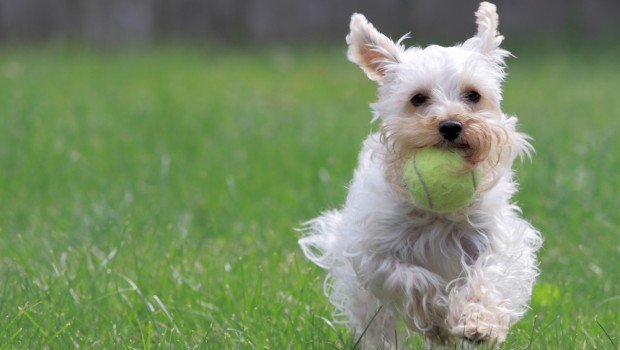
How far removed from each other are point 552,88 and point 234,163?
567 cm

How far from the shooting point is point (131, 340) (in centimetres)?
441

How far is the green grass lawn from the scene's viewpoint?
179 inches

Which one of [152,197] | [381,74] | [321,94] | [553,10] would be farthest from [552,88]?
[381,74]

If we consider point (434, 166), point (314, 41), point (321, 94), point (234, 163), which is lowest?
point (314, 41)

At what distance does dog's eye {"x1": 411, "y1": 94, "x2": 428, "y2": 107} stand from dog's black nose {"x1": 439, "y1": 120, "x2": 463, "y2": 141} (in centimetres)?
32

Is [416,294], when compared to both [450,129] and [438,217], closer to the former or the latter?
[438,217]

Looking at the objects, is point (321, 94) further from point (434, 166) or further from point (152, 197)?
point (434, 166)

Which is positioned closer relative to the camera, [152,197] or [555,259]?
[555,259]

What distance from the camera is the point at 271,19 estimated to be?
16391 mm

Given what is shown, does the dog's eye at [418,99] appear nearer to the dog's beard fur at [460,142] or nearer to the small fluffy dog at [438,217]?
the small fluffy dog at [438,217]

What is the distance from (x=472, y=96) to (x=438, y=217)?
523mm

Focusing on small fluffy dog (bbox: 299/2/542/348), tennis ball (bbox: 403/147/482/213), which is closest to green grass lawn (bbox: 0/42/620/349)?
small fluffy dog (bbox: 299/2/542/348)

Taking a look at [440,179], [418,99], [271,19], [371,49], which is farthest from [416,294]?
[271,19]

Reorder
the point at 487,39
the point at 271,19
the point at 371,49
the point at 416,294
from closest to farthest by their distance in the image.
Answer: the point at 416,294 → the point at 487,39 → the point at 371,49 → the point at 271,19
